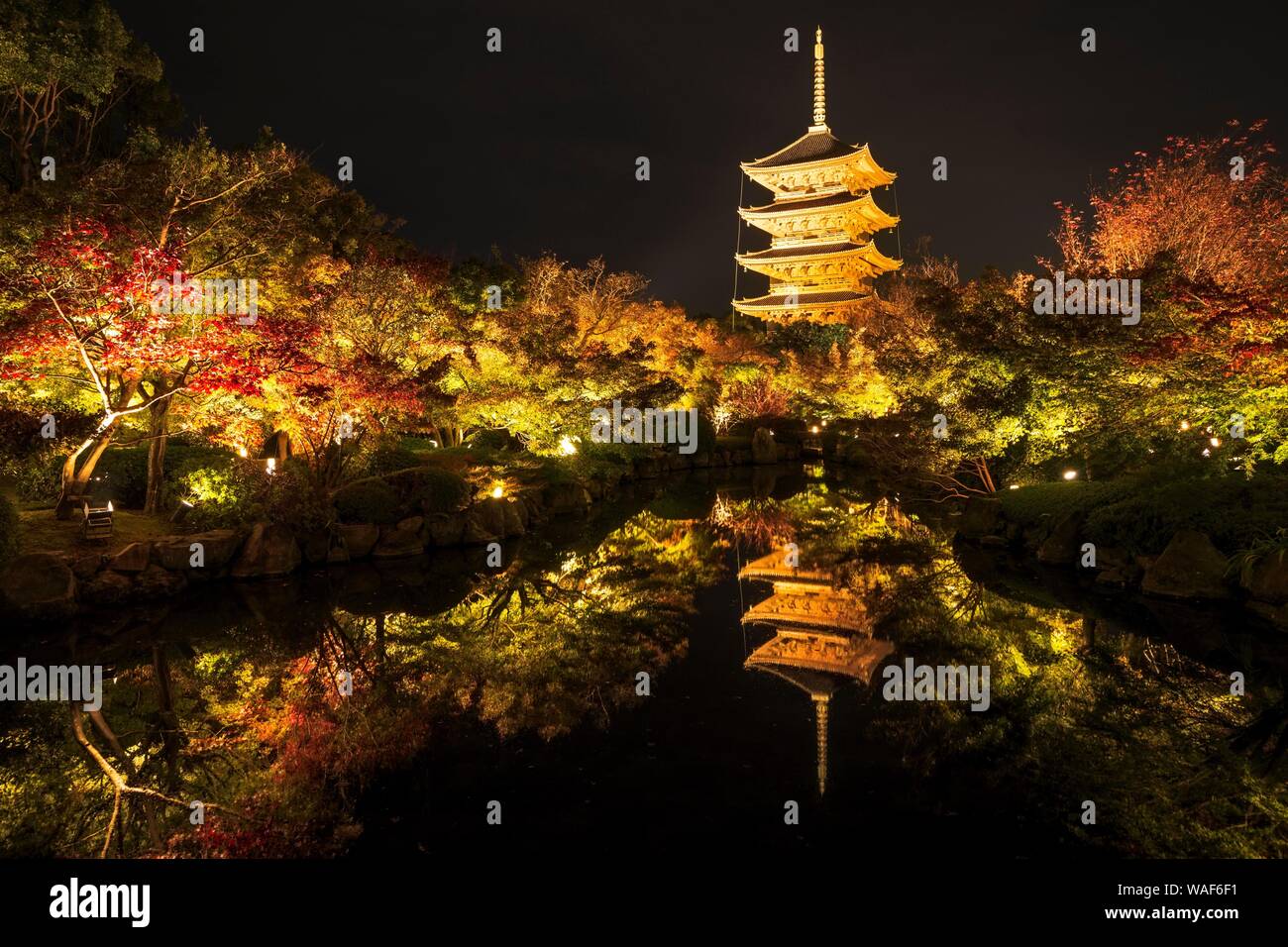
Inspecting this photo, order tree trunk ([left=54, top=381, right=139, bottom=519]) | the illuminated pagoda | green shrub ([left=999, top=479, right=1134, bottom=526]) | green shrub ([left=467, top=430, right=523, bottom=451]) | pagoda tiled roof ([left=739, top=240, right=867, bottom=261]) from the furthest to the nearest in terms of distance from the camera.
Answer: pagoda tiled roof ([left=739, top=240, right=867, bottom=261])
green shrub ([left=467, top=430, right=523, bottom=451])
green shrub ([left=999, top=479, right=1134, bottom=526])
tree trunk ([left=54, top=381, right=139, bottom=519])
the illuminated pagoda

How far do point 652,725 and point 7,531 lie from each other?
8.25 metres

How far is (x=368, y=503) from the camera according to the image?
12.8 m

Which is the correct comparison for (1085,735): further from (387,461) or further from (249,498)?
(387,461)

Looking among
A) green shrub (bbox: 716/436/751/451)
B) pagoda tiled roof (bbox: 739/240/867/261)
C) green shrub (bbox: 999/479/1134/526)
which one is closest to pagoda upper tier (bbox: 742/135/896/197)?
pagoda tiled roof (bbox: 739/240/867/261)

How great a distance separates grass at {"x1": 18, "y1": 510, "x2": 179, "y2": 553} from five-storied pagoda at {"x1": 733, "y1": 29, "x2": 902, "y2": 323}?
32.8 meters

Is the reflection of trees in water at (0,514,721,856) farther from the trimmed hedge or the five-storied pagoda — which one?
the five-storied pagoda

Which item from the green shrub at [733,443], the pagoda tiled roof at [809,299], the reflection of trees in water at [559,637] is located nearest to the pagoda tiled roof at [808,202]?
the pagoda tiled roof at [809,299]

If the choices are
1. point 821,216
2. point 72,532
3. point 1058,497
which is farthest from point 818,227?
point 72,532

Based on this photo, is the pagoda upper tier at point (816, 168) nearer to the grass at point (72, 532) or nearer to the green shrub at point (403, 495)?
the green shrub at point (403, 495)

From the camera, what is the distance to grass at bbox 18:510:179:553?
9.30 meters

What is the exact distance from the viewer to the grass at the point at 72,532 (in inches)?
366

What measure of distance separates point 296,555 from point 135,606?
2302mm

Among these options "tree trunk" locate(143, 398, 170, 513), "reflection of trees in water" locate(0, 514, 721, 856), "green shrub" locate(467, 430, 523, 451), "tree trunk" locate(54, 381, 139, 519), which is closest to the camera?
"reflection of trees in water" locate(0, 514, 721, 856)
